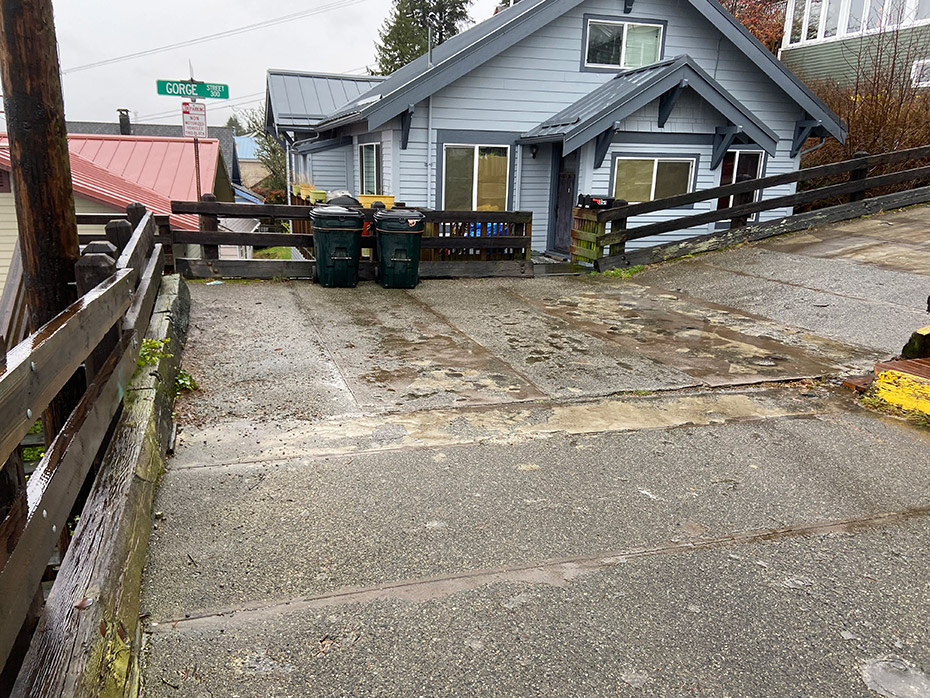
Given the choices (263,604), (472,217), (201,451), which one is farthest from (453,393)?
(472,217)

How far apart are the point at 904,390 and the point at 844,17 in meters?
20.1

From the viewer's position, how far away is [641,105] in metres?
13.2

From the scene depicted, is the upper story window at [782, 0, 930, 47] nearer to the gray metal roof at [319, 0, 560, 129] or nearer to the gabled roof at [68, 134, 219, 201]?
the gray metal roof at [319, 0, 560, 129]

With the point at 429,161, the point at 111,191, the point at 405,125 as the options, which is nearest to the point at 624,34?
the point at 429,161

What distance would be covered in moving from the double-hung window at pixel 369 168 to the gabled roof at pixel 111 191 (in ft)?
13.1

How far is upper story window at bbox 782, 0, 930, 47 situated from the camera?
18.4 metres

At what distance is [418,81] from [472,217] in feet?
11.2

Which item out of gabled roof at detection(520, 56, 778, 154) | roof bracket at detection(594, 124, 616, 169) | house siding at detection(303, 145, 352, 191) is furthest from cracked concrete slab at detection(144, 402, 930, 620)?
house siding at detection(303, 145, 352, 191)

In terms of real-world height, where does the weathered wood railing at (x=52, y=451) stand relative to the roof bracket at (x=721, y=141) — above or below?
below

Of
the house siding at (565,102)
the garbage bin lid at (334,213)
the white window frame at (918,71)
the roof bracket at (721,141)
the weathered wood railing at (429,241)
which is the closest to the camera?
the garbage bin lid at (334,213)

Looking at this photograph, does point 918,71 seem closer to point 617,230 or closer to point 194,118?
point 617,230

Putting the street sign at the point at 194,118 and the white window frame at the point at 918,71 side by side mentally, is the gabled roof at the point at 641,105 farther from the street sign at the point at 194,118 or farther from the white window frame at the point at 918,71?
the street sign at the point at 194,118

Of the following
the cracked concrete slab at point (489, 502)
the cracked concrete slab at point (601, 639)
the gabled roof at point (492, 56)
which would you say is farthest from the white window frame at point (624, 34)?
the cracked concrete slab at point (601, 639)

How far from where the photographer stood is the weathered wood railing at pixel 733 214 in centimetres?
1199
